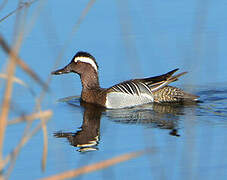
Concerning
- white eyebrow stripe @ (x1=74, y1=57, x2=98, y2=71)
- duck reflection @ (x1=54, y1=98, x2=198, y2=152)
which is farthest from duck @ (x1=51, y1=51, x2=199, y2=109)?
duck reflection @ (x1=54, y1=98, x2=198, y2=152)

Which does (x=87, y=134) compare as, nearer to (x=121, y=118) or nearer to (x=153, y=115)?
(x=121, y=118)

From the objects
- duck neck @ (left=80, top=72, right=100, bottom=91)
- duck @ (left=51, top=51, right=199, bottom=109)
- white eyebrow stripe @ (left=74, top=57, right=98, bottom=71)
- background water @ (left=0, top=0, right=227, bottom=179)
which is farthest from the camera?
duck neck @ (left=80, top=72, right=100, bottom=91)

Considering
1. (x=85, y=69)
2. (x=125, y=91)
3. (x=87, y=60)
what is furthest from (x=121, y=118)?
(x=85, y=69)

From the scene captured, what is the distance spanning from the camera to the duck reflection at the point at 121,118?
747 cm

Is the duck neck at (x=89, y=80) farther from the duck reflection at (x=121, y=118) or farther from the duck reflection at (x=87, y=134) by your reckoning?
the duck reflection at (x=87, y=134)

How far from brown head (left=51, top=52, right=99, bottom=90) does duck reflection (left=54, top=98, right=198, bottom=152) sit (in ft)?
1.40

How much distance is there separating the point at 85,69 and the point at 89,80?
0.66 ft

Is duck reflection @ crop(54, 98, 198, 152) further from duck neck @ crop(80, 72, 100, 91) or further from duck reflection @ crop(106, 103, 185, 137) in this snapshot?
duck neck @ crop(80, 72, 100, 91)

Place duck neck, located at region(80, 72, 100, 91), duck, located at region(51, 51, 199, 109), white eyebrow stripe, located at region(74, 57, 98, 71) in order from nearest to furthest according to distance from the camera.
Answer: duck, located at region(51, 51, 199, 109) → white eyebrow stripe, located at region(74, 57, 98, 71) → duck neck, located at region(80, 72, 100, 91)

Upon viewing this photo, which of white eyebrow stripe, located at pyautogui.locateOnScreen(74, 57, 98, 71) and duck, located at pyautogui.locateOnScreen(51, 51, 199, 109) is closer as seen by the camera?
duck, located at pyautogui.locateOnScreen(51, 51, 199, 109)

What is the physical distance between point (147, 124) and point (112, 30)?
363cm

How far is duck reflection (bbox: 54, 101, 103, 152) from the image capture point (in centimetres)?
720

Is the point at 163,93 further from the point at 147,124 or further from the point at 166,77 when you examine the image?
the point at 147,124

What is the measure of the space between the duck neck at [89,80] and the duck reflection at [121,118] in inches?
13.5
